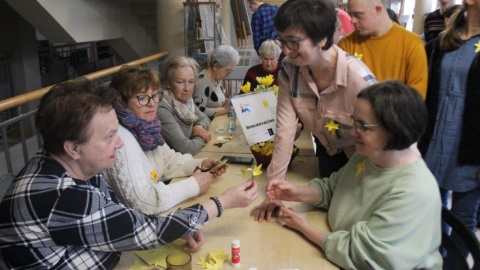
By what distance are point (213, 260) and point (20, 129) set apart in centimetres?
197

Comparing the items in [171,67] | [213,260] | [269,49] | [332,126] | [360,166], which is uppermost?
[269,49]

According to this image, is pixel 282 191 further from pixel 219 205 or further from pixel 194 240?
pixel 194 240

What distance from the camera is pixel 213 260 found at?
1.25 meters

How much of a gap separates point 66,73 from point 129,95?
24.1 ft

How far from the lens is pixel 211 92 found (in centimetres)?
339

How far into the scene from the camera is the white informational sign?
210 cm

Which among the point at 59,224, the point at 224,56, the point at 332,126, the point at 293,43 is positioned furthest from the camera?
the point at 224,56

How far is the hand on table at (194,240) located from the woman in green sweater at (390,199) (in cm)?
35

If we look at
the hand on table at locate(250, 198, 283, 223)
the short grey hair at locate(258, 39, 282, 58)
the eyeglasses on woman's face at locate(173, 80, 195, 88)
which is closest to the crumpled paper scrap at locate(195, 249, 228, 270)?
the hand on table at locate(250, 198, 283, 223)

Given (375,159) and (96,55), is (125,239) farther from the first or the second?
(96,55)

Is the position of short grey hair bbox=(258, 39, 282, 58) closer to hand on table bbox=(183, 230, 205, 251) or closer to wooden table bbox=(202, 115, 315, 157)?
wooden table bbox=(202, 115, 315, 157)

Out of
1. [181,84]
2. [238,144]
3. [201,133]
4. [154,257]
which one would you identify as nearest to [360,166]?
[154,257]

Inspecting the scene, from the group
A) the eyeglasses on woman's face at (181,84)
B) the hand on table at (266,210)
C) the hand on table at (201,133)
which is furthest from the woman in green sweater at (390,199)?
the eyeglasses on woman's face at (181,84)

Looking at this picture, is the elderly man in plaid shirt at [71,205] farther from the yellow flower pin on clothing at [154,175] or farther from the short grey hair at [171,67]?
the short grey hair at [171,67]
